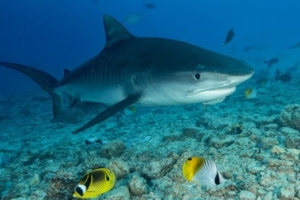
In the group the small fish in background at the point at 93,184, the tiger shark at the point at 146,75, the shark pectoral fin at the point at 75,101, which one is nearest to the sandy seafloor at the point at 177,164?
the small fish in background at the point at 93,184

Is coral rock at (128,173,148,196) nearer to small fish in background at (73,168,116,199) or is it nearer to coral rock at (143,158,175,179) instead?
coral rock at (143,158,175,179)

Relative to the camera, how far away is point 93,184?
254 cm

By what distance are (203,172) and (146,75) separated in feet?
6.88

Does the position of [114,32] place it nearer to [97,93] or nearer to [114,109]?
[97,93]

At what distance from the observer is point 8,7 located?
115875 mm

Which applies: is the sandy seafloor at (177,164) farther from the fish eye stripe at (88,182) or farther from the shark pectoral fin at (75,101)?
the shark pectoral fin at (75,101)

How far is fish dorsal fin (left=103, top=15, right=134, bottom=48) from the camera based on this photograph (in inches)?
213

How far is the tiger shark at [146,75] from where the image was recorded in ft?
11.4

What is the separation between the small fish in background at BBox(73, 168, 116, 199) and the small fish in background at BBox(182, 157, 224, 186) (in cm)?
78

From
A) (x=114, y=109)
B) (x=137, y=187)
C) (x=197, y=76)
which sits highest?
(x=197, y=76)

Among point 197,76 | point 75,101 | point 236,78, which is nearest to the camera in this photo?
point 236,78

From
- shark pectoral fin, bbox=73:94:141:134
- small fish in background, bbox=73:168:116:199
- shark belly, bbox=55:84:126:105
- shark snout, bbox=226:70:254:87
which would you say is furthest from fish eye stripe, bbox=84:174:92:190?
shark belly, bbox=55:84:126:105

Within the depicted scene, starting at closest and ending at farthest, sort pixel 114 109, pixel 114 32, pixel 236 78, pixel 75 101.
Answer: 1. pixel 236 78
2. pixel 114 109
3. pixel 114 32
4. pixel 75 101

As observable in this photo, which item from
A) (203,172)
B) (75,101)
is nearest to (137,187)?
(203,172)
